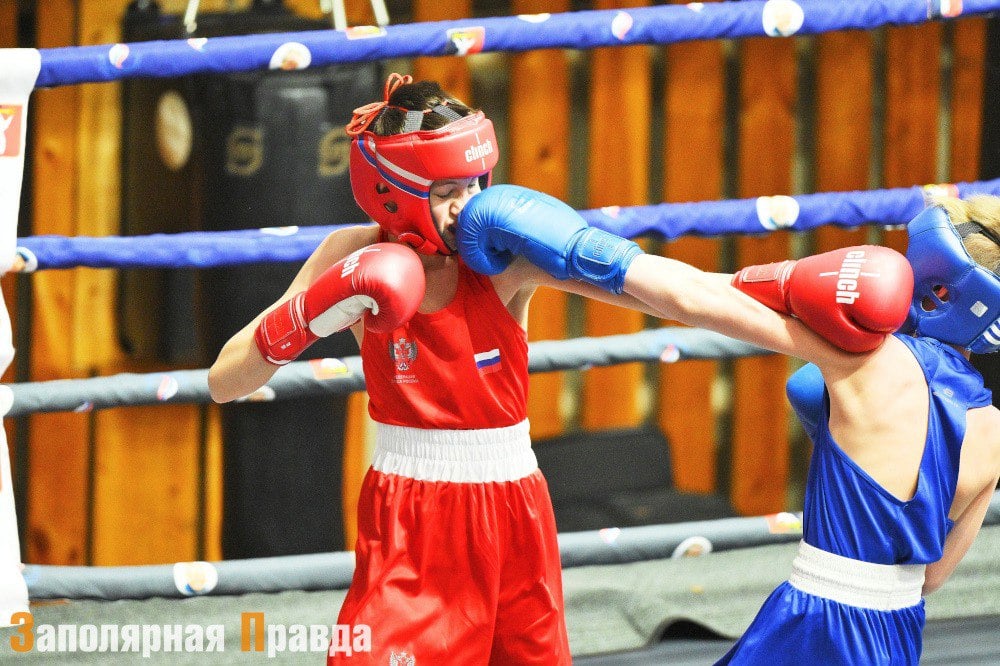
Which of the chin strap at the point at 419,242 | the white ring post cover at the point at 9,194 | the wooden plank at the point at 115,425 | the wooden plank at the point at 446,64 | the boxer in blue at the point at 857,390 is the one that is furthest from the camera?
the wooden plank at the point at 446,64

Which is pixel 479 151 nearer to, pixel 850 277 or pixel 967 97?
pixel 850 277

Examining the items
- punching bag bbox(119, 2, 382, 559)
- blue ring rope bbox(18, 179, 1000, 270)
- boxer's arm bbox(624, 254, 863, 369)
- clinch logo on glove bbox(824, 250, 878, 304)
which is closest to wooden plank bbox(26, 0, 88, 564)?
punching bag bbox(119, 2, 382, 559)

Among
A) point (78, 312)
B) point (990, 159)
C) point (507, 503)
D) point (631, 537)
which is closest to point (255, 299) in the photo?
point (78, 312)

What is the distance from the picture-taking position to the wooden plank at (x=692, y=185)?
11.4ft

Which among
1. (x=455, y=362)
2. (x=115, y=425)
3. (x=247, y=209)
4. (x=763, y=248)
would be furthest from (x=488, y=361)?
(x=763, y=248)

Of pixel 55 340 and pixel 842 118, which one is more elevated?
pixel 842 118

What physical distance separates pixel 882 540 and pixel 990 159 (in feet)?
6.98

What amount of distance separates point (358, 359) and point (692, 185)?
126cm

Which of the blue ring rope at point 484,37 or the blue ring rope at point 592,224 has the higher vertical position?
the blue ring rope at point 484,37

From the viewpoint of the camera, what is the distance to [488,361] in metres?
1.94

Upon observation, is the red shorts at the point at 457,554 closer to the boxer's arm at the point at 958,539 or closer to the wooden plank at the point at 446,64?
the boxer's arm at the point at 958,539

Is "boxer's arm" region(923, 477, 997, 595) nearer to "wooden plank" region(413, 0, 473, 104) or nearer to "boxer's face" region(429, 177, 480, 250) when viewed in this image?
"boxer's face" region(429, 177, 480, 250)

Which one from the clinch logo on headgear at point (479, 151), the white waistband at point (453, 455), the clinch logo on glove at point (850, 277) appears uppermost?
the clinch logo on headgear at point (479, 151)

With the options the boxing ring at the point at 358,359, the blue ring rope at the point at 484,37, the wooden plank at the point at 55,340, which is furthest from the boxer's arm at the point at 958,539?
the wooden plank at the point at 55,340
